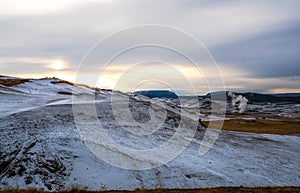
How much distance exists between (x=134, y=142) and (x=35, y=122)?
9771 millimetres

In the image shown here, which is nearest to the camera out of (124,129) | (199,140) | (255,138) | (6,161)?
(6,161)

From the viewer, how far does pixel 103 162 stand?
2517cm

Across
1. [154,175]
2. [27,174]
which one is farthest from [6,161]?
[154,175]

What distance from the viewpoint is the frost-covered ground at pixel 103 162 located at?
22.9 m

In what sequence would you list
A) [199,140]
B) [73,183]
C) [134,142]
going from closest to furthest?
[73,183] → [134,142] → [199,140]

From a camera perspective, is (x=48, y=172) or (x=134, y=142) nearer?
(x=48, y=172)

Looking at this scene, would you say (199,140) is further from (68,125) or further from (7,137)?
(7,137)

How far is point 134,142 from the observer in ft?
101

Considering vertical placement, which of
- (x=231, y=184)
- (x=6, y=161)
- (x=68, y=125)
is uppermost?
(x=68, y=125)

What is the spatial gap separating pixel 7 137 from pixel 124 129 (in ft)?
37.6

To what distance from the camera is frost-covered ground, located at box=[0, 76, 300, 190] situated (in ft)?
75.1

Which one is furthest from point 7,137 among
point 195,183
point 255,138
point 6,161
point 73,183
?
point 255,138

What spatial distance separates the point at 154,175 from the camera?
80.6 feet

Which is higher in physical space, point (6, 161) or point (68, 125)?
point (68, 125)
